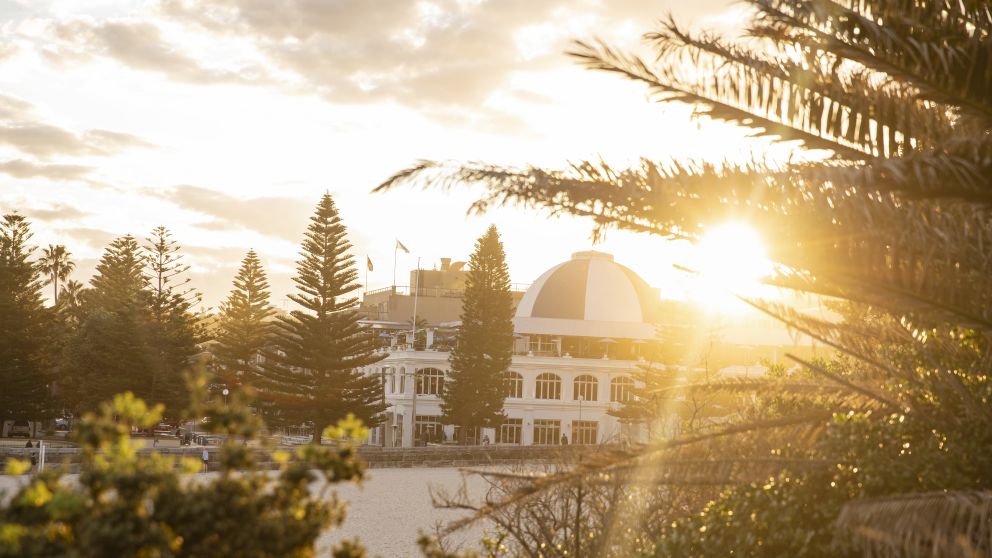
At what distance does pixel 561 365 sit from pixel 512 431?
4.44 m

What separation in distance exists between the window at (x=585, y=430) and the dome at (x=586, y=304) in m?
5.60

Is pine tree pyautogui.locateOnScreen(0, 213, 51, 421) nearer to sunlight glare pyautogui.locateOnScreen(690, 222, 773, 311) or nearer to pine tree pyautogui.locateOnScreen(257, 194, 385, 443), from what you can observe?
pine tree pyautogui.locateOnScreen(257, 194, 385, 443)

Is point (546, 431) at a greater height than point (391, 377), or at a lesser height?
lesser

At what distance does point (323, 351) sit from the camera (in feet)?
169

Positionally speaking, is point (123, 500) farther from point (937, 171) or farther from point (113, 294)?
point (113, 294)

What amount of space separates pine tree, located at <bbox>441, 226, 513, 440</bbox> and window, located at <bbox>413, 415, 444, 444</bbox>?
3.43 metres

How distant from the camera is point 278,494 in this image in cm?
466

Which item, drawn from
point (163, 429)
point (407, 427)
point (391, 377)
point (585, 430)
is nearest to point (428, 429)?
point (407, 427)

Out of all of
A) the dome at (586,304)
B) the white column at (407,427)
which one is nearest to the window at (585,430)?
the dome at (586,304)

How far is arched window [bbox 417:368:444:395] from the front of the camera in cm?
6097

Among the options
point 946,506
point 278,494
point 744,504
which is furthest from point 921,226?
point 278,494

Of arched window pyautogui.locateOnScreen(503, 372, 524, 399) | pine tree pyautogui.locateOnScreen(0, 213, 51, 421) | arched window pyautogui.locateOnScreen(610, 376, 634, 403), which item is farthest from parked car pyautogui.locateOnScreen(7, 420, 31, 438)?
arched window pyautogui.locateOnScreen(610, 376, 634, 403)

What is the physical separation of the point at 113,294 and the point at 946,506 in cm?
6334

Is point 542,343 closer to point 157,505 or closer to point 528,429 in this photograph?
point 528,429
